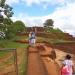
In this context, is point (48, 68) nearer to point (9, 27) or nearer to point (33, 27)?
point (9, 27)

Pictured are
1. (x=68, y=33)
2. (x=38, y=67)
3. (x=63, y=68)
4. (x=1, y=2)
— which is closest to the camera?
(x=63, y=68)

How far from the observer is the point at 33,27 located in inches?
4018

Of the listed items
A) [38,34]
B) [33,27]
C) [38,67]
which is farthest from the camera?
[33,27]

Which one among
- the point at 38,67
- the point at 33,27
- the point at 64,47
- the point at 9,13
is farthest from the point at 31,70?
the point at 33,27

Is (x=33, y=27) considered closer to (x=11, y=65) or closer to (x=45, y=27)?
(x=45, y=27)

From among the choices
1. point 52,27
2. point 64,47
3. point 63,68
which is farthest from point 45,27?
point 63,68

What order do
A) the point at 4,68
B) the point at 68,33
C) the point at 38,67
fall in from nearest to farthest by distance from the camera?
the point at 4,68, the point at 38,67, the point at 68,33

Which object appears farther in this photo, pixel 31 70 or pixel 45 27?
pixel 45 27

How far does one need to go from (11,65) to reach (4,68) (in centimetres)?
183

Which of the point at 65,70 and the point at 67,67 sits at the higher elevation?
the point at 67,67

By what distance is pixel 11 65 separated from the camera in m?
21.6

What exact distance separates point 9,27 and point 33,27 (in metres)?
51.2

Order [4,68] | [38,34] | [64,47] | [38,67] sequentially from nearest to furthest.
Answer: [4,68] → [38,67] → [64,47] → [38,34]

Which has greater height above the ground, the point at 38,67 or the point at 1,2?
the point at 1,2
